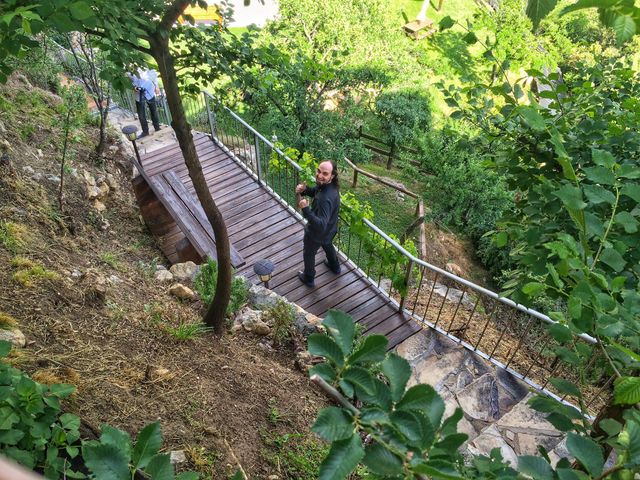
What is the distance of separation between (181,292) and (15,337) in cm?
209

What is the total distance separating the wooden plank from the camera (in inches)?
247

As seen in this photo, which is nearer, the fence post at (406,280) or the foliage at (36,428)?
the foliage at (36,428)

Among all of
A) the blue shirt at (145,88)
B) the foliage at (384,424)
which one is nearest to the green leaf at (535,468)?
the foliage at (384,424)

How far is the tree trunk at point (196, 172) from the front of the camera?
3.15 meters

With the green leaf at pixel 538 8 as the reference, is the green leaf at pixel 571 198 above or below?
below

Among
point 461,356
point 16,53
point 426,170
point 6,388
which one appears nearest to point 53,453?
point 6,388

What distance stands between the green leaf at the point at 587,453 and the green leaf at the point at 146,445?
1.09 m

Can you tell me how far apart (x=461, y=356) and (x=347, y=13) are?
43.5 feet

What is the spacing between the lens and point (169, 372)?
371 centimetres

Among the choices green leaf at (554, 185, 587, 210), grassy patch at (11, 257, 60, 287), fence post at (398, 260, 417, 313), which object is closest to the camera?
green leaf at (554, 185, 587, 210)

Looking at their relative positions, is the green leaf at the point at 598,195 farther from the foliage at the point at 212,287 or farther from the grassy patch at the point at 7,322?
the foliage at the point at 212,287

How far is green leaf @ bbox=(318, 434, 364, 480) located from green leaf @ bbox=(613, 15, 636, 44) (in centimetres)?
106

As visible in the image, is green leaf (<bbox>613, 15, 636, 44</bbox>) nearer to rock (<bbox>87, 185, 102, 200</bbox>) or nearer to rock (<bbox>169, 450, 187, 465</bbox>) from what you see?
rock (<bbox>169, 450, 187, 465</bbox>)

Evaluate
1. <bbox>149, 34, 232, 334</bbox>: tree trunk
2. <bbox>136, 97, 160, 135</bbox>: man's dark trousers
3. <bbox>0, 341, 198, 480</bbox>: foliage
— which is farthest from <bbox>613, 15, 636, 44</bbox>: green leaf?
<bbox>136, 97, 160, 135</bbox>: man's dark trousers
